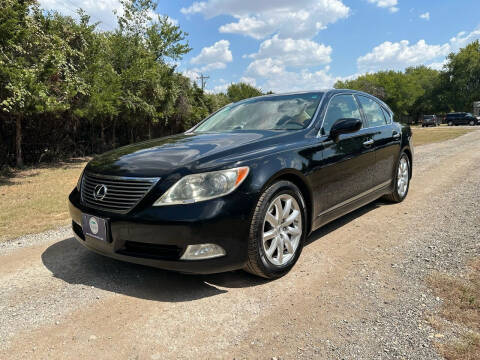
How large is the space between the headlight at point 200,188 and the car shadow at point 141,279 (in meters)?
0.79

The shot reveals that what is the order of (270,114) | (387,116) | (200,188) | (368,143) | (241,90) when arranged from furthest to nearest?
(241,90) → (387,116) → (368,143) → (270,114) → (200,188)

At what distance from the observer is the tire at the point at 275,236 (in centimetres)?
278

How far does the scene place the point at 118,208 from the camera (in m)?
2.75

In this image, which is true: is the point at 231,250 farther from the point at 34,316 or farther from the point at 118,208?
the point at 34,316

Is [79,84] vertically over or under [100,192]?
over

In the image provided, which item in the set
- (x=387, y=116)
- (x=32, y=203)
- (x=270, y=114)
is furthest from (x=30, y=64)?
(x=387, y=116)

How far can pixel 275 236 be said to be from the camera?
2982mm

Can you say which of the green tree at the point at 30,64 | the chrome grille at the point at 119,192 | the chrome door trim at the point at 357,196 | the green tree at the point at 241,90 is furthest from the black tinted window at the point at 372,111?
the green tree at the point at 241,90

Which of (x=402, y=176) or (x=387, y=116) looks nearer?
(x=387, y=116)

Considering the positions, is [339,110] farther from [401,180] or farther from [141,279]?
[141,279]

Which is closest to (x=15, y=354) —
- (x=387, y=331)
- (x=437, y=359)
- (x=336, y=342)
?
(x=336, y=342)

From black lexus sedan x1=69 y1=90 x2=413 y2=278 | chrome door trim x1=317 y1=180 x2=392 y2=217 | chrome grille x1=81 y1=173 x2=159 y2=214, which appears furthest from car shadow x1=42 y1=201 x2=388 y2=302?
chrome door trim x1=317 y1=180 x2=392 y2=217

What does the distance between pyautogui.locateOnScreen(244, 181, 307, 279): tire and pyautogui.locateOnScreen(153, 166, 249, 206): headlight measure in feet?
1.05

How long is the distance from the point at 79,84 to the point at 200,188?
11.3m
